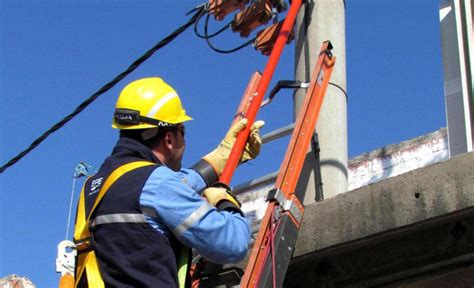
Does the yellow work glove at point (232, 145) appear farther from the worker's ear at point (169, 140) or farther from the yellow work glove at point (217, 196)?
the worker's ear at point (169, 140)

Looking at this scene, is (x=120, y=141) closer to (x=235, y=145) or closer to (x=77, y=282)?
(x=77, y=282)

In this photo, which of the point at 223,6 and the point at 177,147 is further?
the point at 223,6

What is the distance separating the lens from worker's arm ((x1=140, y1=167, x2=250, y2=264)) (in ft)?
11.0

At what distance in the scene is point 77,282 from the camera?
11.6 feet

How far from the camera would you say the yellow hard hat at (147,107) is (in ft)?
11.9

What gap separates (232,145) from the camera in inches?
177

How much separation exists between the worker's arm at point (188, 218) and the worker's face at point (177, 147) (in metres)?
0.25

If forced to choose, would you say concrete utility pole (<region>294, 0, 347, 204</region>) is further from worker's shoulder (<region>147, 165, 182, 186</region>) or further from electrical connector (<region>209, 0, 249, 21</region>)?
worker's shoulder (<region>147, 165, 182, 186</region>)

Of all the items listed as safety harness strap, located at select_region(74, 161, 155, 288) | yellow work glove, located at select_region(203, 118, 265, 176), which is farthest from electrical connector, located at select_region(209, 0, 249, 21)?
safety harness strap, located at select_region(74, 161, 155, 288)

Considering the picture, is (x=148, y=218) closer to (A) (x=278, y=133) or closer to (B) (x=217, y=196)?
(B) (x=217, y=196)

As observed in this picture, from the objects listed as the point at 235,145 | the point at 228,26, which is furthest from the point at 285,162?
the point at 228,26

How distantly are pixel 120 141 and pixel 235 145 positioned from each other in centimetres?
94

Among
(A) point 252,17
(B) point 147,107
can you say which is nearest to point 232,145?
(B) point 147,107

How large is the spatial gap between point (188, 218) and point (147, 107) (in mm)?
522
